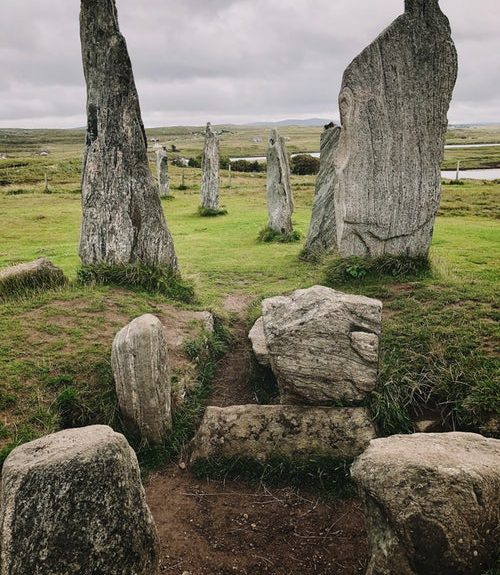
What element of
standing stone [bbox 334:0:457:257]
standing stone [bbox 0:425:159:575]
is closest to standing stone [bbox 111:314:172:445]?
standing stone [bbox 0:425:159:575]

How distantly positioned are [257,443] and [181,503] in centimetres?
116

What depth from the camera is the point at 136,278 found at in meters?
10.3

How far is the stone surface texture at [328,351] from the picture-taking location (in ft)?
21.5

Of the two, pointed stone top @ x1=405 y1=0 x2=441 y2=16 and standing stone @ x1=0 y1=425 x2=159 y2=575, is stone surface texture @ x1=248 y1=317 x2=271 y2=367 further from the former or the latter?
pointed stone top @ x1=405 y1=0 x2=441 y2=16

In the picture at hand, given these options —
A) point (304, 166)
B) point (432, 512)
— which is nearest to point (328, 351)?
point (432, 512)

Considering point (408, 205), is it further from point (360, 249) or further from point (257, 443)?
point (257, 443)

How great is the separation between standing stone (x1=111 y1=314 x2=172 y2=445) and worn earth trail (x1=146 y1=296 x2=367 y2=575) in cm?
57

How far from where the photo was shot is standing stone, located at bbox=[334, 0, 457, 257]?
9812mm

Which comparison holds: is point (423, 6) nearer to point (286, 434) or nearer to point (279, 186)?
point (286, 434)

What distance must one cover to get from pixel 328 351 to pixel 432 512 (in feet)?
9.38

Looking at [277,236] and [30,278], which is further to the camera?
[277,236]

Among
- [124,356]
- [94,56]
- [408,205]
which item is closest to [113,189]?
[94,56]

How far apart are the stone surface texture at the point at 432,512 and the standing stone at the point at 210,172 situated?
69.6 ft

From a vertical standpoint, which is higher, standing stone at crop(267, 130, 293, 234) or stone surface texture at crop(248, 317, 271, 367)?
standing stone at crop(267, 130, 293, 234)
